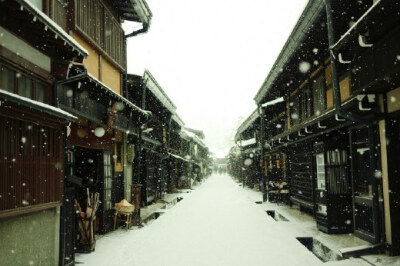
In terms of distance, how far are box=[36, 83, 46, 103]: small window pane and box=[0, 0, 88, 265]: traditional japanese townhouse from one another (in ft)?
0.07

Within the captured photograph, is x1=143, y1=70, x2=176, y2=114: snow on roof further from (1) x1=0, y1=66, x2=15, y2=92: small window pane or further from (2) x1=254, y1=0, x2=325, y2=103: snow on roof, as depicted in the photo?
(1) x1=0, y1=66, x2=15, y2=92: small window pane

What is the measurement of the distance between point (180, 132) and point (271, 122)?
13801mm

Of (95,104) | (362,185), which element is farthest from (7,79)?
(362,185)

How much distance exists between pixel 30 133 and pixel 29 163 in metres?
0.55

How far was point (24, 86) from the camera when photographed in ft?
23.9

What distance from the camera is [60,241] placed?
26.6ft

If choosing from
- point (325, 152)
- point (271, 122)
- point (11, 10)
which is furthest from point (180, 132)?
point (11, 10)

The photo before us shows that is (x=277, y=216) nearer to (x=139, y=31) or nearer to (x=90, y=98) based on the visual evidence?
(x=139, y=31)

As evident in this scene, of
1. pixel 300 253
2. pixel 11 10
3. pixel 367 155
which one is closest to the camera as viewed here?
pixel 11 10

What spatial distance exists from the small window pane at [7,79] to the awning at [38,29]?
677 mm

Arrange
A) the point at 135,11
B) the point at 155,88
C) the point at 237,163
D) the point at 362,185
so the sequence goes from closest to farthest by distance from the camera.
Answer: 1. the point at 362,185
2. the point at 135,11
3. the point at 155,88
4. the point at 237,163

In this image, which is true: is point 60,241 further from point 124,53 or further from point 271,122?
point 271,122

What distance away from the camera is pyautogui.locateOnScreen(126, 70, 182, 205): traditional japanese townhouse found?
18203 millimetres

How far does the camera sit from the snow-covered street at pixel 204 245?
8.77 m
